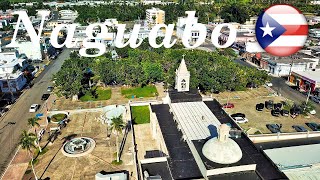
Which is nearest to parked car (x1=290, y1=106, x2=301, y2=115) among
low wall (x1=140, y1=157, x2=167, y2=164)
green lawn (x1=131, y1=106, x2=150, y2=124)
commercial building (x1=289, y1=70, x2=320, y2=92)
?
commercial building (x1=289, y1=70, x2=320, y2=92)

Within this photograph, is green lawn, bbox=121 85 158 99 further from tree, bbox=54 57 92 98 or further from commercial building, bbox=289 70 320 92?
commercial building, bbox=289 70 320 92

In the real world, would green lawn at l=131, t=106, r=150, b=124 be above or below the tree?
below

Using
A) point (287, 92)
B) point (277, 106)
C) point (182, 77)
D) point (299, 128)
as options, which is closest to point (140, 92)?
point (182, 77)

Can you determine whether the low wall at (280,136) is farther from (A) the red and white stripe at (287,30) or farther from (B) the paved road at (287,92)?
(A) the red and white stripe at (287,30)

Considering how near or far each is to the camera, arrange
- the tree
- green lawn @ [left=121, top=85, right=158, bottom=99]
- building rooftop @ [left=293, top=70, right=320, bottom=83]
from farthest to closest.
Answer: building rooftop @ [left=293, top=70, right=320, bottom=83]
green lawn @ [left=121, top=85, right=158, bottom=99]
the tree

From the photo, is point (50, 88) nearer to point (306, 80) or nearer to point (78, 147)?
point (78, 147)

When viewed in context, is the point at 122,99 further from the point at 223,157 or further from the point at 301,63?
the point at 301,63

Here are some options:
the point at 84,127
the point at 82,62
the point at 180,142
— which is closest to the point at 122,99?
the point at 84,127

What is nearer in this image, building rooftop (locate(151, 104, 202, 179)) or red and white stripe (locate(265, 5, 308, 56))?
building rooftop (locate(151, 104, 202, 179))
